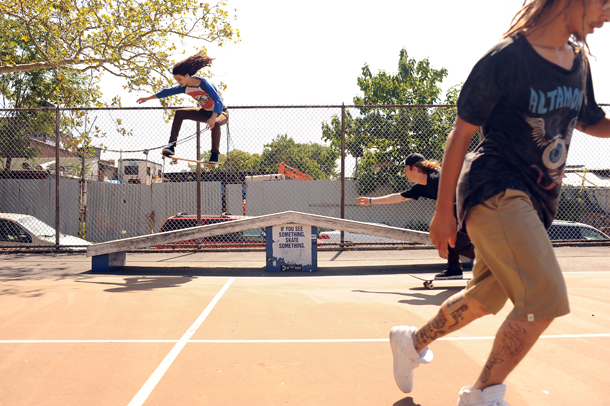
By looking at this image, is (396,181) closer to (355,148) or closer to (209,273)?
(355,148)

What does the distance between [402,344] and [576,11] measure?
1.75 m

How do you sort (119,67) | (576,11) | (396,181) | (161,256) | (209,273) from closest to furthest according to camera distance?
(576,11) < (209,273) < (161,256) < (119,67) < (396,181)

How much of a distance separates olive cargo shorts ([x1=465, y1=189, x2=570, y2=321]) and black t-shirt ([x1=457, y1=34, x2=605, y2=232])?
0.06m

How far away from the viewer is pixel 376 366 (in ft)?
9.65

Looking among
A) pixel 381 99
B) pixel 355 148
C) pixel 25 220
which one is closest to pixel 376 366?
pixel 355 148

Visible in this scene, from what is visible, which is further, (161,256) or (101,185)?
(101,185)

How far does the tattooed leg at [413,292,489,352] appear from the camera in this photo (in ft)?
7.00

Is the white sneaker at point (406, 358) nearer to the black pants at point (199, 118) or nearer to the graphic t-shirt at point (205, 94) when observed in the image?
the graphic t-shirt at point (205, 94)

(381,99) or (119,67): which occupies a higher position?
(381,99)

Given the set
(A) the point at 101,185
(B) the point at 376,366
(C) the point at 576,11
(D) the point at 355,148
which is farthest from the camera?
(A) the point at 101,185

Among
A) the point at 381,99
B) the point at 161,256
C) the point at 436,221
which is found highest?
the point at 381,99

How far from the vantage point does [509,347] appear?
1850 millimetres

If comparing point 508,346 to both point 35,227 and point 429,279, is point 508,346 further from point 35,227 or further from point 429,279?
point 35,227

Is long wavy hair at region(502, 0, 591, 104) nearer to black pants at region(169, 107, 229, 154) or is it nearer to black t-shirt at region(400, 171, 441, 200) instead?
black t-shirt at region(400, 171, 441, 200)
